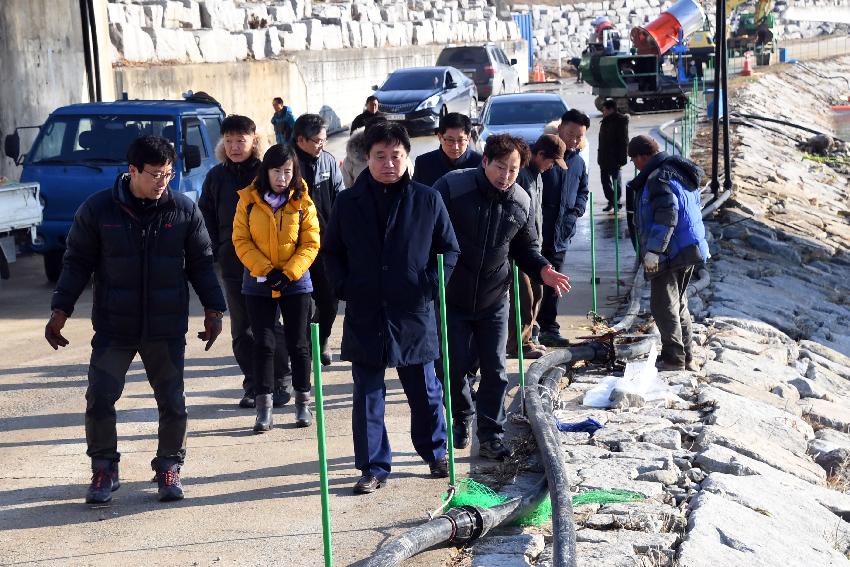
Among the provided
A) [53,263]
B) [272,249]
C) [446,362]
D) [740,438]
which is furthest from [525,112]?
[446,362]

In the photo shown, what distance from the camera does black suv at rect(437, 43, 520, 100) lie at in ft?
123

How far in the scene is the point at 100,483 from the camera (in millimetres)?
6969

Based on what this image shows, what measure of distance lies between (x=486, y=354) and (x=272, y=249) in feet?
4.91

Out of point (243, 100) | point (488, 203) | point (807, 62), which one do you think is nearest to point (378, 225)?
point (488, 203)

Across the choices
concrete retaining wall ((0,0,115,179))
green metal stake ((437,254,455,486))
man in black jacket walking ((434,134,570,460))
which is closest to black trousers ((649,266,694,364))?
man in black jacket walking ((434,134,570,460))

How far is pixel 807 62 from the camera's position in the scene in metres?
62.9

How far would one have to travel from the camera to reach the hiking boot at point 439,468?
7289 mm

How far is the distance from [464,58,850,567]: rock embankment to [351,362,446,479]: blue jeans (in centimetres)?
82

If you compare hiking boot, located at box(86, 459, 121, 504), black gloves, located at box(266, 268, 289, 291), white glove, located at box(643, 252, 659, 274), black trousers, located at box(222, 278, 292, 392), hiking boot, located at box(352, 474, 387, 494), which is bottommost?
hiking boot, located at box(352, 474, 387, 494)

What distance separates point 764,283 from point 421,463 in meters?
8.75

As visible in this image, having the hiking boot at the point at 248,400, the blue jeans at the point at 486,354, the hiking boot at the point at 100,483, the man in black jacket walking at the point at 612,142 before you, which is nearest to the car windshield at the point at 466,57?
the man in black jacket walking at the point at 612,142

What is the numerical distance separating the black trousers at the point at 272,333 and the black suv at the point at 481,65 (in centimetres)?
2941

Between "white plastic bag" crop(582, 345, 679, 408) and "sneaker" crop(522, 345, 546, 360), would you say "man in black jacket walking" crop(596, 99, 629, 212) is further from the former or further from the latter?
"white plastic bag" crop(582, 345, 679, 408)

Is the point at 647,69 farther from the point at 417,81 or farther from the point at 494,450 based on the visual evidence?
the point at 494,450
